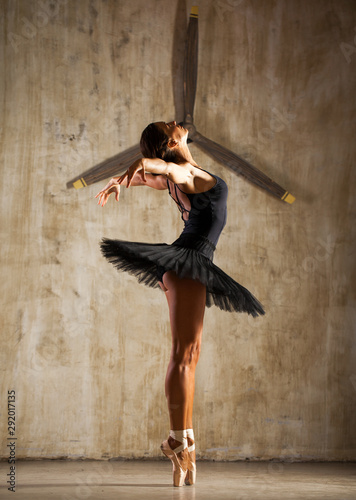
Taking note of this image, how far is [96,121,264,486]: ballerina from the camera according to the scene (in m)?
2.81

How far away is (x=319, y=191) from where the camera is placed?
170 inches

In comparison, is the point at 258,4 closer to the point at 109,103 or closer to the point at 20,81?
the point at 109,103

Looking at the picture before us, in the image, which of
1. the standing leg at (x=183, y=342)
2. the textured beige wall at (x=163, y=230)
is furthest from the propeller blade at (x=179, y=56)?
the standing leg at (x=183, y=342)

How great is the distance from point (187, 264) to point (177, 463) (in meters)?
0.98

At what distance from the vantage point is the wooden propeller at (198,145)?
4.11m

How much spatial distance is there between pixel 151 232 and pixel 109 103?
0.99 metres

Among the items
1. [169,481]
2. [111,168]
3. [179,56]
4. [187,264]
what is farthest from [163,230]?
[169,481]

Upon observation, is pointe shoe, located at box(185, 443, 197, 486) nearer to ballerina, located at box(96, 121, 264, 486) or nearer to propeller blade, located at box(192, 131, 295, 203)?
ballerina, located at box(96, 121, 264, 486)

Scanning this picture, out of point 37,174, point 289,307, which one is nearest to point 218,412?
point 289,307

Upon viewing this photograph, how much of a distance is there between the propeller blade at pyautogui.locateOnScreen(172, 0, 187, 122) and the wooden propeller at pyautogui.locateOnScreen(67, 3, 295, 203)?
2.3 inches

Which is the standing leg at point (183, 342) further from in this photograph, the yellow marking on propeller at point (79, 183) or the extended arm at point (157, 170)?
the yellow marking on propeller at point (79, 183)

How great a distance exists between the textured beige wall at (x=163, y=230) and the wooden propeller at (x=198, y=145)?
0.36 ft

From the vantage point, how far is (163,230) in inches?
165

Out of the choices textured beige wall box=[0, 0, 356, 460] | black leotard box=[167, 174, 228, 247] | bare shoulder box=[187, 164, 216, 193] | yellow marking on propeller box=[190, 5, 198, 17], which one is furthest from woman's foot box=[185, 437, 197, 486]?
yellow marking on propeller box=[190, 5, 198, 17]
